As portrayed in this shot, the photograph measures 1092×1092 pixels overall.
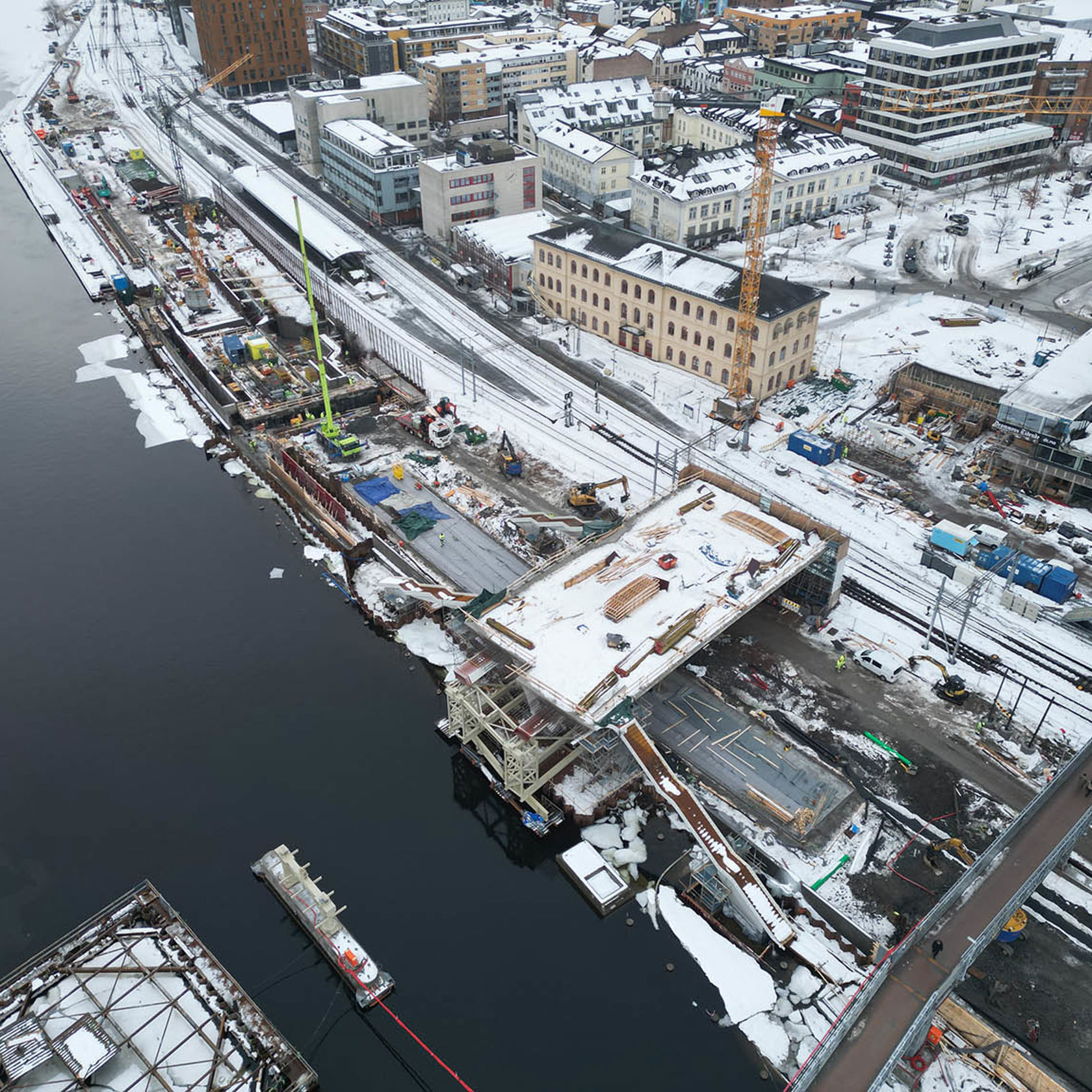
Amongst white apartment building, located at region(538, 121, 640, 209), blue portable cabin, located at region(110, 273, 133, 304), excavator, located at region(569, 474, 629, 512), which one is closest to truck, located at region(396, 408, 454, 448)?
excavator, located at region(569, 474, 629, 512)

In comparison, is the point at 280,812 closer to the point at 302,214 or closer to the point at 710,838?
the point at 710,838

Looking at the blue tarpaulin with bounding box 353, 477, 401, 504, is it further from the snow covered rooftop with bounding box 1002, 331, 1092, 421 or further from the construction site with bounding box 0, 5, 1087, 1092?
the snow covered rooftop with bounding box 1002, 331, 1092, 421

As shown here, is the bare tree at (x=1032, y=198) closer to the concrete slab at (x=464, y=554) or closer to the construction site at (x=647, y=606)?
the construction site at (x=647, y=606)

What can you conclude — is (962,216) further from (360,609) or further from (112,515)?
(112,515)

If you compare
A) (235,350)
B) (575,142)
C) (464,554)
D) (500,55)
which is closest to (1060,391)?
(464,554)

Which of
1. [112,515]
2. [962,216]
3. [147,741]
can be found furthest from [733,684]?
[962,216]
